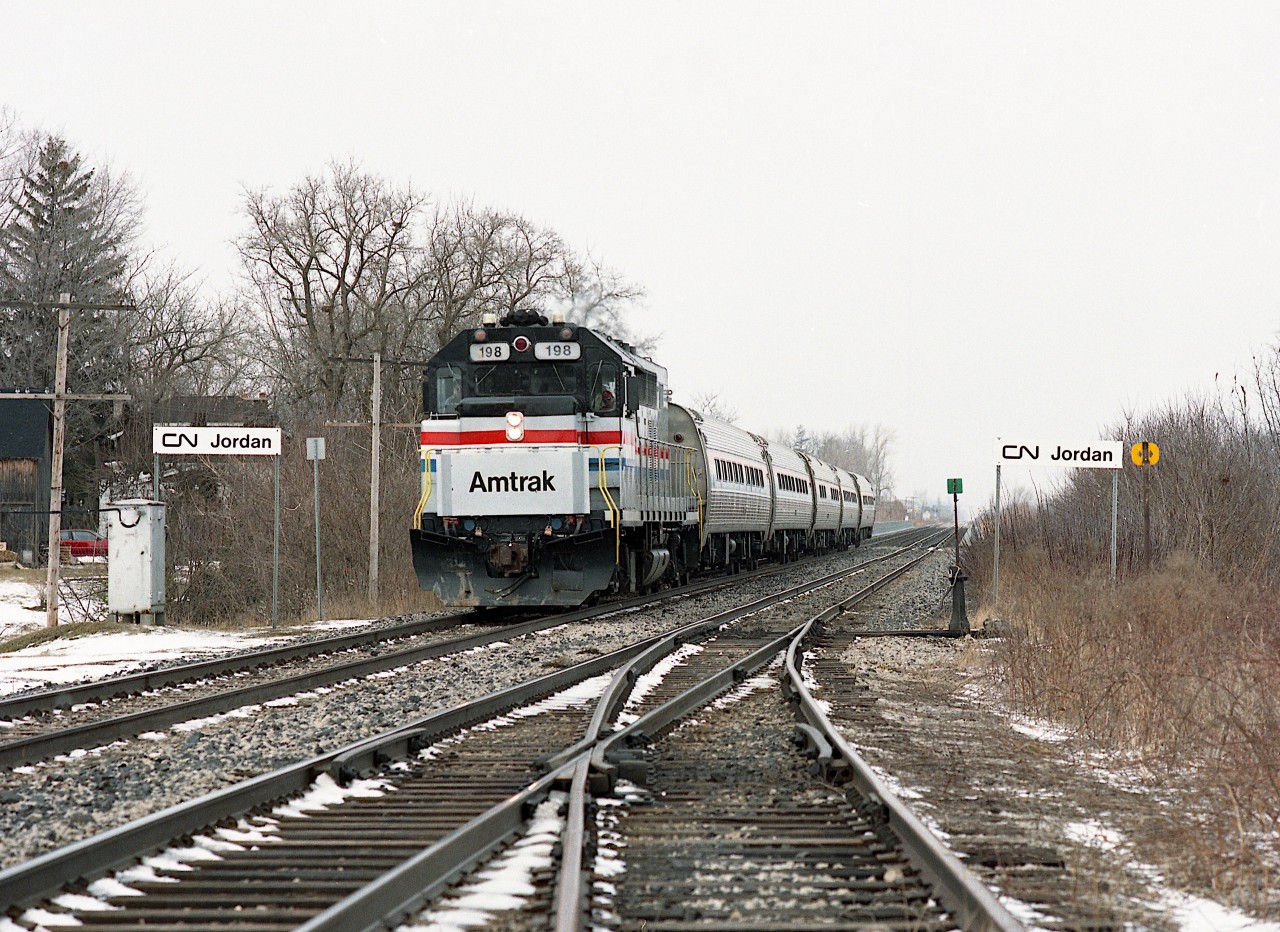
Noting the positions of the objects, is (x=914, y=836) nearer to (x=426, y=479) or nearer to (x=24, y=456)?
(x=426, y=479)

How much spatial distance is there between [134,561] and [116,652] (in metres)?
3.20

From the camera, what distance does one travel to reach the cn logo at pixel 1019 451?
15914 mm

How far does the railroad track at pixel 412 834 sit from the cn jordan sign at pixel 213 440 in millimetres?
8722

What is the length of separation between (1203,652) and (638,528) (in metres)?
10.8

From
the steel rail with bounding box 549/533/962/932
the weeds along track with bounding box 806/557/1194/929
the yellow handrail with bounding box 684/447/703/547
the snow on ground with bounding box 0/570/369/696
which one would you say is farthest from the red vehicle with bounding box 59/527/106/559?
the weeds along track with bounding box 806/557/1194/929

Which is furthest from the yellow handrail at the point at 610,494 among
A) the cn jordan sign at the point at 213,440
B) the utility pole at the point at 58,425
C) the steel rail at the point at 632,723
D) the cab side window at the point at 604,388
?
the utility pole at the point at 58,425

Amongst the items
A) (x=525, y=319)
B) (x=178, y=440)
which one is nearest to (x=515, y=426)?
(x=525, y=319)

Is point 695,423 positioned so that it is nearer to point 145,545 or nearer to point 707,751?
point 145,545

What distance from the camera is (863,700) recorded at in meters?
9.77

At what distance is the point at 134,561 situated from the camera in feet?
54.8

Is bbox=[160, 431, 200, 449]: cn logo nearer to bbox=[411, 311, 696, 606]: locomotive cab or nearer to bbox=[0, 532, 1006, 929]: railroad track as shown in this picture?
bbox=[411, 311, 696, 606]: locomotive cab

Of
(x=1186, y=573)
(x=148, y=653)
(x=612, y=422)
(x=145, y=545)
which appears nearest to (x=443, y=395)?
(x=612, y=422)

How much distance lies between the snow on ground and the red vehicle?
29238 mm

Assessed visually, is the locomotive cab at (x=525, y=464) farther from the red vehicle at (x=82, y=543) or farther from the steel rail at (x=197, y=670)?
the red vehicle at (x=82, y=543)
